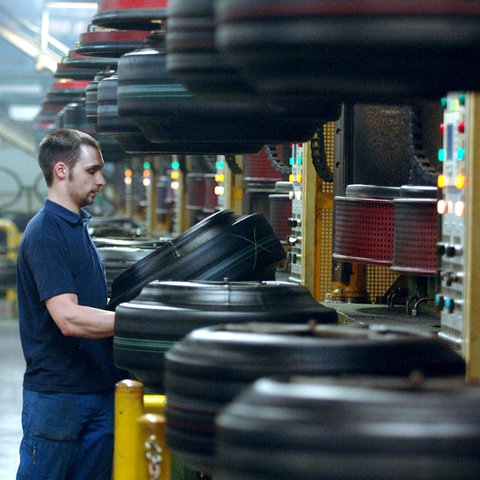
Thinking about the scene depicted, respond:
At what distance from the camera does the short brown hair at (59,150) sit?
4.88m

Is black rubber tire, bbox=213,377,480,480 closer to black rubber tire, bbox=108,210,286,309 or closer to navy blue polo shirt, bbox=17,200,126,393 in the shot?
black rubber tire, bbox=108,210,286,309

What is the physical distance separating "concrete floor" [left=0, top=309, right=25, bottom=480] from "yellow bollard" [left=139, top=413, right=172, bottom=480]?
4.55 m

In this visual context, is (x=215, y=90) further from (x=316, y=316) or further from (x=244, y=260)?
(x=244, y=260)

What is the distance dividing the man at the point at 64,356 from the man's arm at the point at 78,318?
3 centimetres

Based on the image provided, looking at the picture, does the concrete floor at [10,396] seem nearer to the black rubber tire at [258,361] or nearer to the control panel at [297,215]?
the control panel at [297,215]

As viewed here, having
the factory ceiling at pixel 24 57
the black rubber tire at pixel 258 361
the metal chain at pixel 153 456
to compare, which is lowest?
the metal chain at pixel 153 456

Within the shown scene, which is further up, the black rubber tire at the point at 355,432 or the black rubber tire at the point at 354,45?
the black rubber tire at the point at 354,45

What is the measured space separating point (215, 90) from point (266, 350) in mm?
713

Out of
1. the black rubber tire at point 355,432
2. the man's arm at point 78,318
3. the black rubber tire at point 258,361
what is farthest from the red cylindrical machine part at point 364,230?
the black rubber tire at point 355,432

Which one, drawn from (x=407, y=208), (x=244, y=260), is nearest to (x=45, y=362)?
(x=244, y=260)

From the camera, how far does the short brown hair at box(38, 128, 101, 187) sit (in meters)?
4.88

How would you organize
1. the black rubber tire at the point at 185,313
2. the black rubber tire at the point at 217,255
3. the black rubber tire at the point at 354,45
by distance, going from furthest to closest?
the black rubber tire at the point at 217,255 < the black rubber tire at the point at 185,313 < the black rubber tire at the point at 354,45

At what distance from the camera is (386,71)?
2174 millimetres

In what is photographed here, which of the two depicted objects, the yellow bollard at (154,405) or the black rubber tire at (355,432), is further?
the yellow bollard at (154,405)
